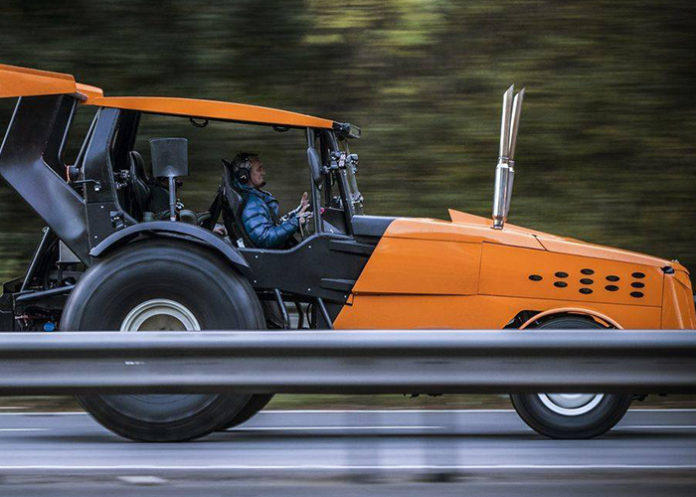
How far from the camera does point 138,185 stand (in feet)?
24.9

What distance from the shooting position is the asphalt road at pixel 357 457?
4.93m

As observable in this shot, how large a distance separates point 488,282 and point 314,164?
52.1 inches

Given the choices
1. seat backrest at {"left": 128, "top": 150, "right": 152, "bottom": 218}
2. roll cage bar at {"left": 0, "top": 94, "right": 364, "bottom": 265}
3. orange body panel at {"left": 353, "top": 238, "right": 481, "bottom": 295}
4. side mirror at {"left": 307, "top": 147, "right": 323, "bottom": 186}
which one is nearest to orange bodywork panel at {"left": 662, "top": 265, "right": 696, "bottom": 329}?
orange body panel at {"left": 353, "top": 238, "right": 481, "bottom": 295}

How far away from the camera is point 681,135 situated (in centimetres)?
1148

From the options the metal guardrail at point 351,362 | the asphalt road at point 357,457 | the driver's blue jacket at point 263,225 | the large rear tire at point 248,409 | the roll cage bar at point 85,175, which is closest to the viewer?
the metal guardrail at point 351,362

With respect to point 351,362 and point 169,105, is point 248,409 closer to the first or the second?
point 169,105

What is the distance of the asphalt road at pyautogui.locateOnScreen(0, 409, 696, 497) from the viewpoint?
4926mm

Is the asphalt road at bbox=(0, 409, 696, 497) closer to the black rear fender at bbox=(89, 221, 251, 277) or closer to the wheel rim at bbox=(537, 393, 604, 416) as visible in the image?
the wheel rim at bbox=(537, 393, 604, 416)

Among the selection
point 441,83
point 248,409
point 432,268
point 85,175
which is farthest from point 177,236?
point 441,83

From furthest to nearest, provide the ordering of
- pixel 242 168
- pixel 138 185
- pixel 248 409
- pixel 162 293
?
1. pixel 138 185
2. pixel 242 168
3. pixel 162 293
4. pixel 248 409

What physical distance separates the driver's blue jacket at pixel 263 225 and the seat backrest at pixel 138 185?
0.74 meters

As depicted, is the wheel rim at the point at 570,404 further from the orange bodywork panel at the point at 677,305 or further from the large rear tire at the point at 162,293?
the large rear tire at the point at 162,293

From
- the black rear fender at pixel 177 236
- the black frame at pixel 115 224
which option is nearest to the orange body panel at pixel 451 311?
the black frame at pixel 115 224

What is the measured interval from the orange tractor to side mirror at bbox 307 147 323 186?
12mm
